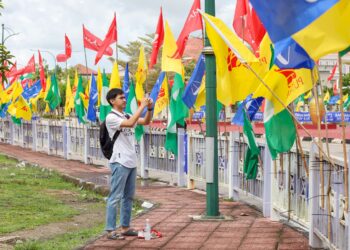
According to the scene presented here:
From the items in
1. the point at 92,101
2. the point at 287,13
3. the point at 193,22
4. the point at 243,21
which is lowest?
the point at 92,101

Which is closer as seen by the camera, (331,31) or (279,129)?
(331,31)

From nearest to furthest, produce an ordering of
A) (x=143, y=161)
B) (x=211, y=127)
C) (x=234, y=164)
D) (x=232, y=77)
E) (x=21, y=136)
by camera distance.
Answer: (x=232, y=77) < (x=211, y=127) < (x=234, y=164) < (x=143, y=161) < (x=21, y=136)

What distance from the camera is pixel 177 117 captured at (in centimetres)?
1522

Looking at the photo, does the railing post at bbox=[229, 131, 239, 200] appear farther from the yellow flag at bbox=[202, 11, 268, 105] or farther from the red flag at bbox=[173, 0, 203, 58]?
the red flag at bbox=[173, 0, 203, 58]

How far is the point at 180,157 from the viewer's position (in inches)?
626

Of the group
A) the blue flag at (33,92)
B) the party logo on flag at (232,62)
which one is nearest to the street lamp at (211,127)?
the party logo on flag at (232,62)

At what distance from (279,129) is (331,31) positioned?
3058 mm

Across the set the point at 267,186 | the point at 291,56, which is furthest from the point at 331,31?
the point at 267,186

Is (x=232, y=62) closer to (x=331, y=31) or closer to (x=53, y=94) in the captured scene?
(x=331, y=31)

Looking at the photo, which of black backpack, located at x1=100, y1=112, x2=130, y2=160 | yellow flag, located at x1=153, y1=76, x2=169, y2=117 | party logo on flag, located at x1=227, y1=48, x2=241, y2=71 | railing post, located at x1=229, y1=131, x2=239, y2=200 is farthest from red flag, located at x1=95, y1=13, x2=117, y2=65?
black backpack, located at x1=100, y1=112, x2=130, y2=160

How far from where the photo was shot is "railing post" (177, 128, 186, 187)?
51.9ft

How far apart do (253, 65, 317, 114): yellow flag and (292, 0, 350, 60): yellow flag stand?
2.08 m

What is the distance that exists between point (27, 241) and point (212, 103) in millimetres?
3122

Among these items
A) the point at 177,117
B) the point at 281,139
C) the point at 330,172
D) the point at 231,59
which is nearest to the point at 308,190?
the point at 281,139
